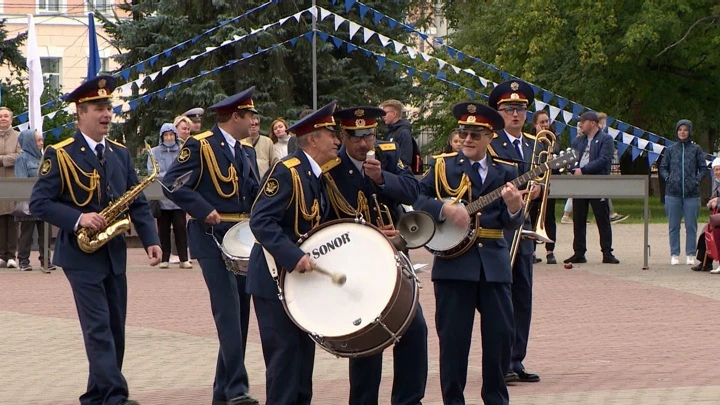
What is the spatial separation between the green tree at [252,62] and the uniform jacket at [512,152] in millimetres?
19905

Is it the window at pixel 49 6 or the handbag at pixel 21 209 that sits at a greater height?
the window at pixel 49 6

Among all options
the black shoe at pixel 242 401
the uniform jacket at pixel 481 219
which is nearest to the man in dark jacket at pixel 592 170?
the uniform jacket at pixel 481 219

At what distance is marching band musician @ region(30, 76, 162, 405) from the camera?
892cm

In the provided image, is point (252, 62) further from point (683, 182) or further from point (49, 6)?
point (49, 6)

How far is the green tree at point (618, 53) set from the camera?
37.5 meters

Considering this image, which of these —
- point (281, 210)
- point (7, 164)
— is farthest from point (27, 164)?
point (281, 210)

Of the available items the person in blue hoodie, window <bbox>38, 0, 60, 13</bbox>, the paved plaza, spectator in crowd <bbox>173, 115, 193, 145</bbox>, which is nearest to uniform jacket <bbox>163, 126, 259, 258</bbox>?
the paved plaza

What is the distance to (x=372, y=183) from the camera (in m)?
8.16

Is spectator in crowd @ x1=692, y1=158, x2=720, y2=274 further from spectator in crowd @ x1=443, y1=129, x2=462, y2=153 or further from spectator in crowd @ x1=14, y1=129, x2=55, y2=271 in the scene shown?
spectator in crowd @ x1=14, y1=129, x2=55, y2=271

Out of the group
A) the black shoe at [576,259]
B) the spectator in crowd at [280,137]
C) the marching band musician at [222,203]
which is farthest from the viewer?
the black shoe at [576,259]

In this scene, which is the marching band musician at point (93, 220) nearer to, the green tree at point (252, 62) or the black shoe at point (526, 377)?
the black shoe at point (526, 377)

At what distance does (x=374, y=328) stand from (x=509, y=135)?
119 inches

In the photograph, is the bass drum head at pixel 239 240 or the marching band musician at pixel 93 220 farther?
the bass drum head at pixel 239 240

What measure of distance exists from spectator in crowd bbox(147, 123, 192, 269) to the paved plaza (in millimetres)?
543
